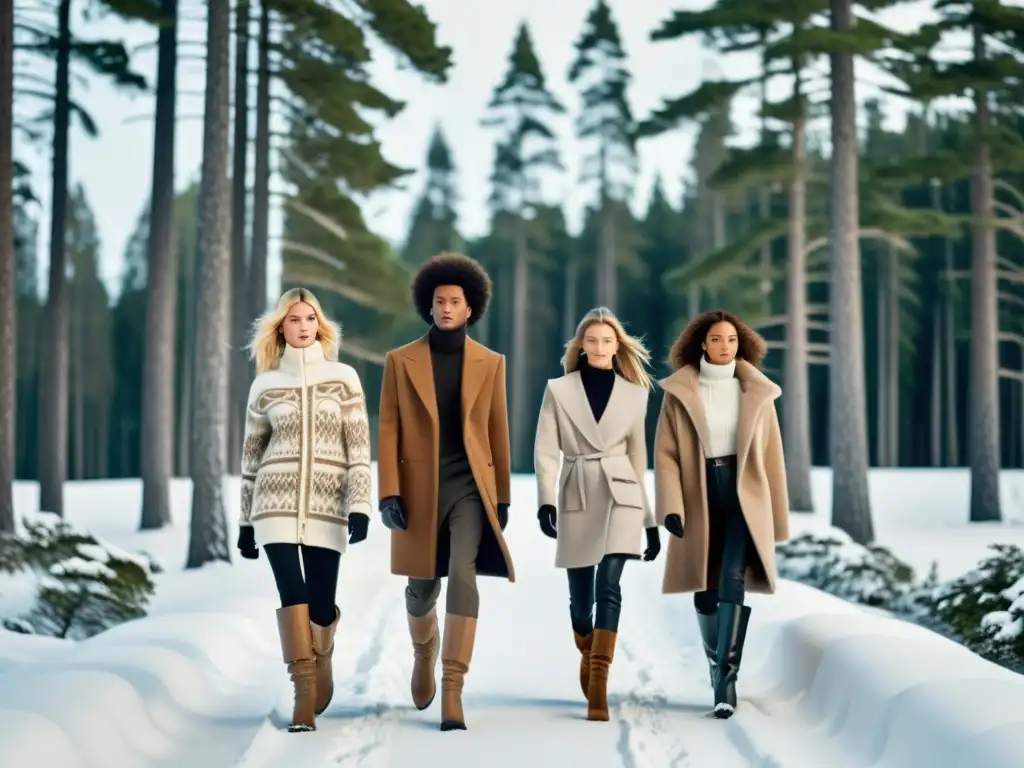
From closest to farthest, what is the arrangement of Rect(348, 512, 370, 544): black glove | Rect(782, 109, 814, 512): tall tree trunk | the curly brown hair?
Rect(348, 512, 370, 544): black glove → the curly brown hair → Rect(782, 109, 814, 512): tall tree trunk

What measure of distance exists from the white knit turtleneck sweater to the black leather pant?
80 millimetres

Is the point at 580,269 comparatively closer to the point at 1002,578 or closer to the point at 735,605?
the point at 1002,578

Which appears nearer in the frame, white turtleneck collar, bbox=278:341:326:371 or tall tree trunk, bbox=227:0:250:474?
white turtleneck collar, bbox=278:341:326:371

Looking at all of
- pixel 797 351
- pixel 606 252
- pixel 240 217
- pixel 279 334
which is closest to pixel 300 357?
pixel 279 334

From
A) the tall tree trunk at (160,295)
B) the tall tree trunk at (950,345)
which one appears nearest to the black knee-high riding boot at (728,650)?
the tall tree trunk at (160,295)

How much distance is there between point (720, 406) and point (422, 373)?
1.79 metres

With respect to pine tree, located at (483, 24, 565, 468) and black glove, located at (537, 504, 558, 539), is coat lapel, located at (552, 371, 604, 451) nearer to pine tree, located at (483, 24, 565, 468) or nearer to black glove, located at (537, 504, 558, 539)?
black glove, located at (537, 504, 558, 539)

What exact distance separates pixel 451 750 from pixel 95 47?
60.2ft

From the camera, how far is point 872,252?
4419 centimetres

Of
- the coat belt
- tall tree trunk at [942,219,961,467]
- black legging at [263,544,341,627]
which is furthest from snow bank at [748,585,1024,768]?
tall tree trunk at [942,219,961,467]

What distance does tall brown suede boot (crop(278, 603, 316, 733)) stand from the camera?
6562 mm

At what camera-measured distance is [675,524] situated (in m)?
7.24

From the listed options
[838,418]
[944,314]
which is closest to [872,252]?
[944,314]

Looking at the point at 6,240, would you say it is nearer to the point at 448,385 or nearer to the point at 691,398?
the point at 448,385
